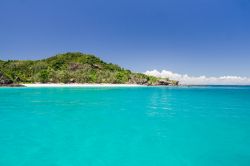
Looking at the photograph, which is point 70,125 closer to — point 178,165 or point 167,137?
point 167,137

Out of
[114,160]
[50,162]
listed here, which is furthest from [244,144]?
[50,162]

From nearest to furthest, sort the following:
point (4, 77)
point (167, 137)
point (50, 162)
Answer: point (50, 162) → point (167, 137) → point (4, 77)

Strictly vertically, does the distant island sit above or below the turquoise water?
above

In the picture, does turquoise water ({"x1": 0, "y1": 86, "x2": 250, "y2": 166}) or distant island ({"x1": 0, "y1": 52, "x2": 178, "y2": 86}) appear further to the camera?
distant island ({"x1": 0, "y1": 52, "x2": 178, "y2": 86})

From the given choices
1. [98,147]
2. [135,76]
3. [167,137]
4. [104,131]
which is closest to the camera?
[98,147]

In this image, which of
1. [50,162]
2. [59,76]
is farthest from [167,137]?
[59,76]

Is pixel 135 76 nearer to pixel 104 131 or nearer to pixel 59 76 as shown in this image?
pixel 59 76

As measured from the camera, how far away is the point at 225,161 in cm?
1077

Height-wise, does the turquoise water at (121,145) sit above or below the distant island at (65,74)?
below

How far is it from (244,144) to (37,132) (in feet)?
45.8

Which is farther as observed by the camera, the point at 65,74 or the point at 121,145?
the point at 65,74

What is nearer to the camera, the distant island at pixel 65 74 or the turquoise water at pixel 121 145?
the turquoise water at pixel 121 145

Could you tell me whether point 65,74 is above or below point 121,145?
above

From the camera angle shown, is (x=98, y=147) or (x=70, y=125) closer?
(x=98, y=147)
